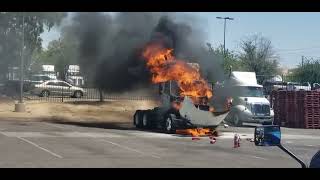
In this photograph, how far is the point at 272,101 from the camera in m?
26.8

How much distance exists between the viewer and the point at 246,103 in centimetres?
2492

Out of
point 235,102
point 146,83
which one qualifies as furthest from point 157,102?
point 235,102

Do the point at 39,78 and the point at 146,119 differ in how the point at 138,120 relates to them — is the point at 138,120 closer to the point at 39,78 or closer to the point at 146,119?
the point at 146,119

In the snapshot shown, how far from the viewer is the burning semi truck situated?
1841 cm

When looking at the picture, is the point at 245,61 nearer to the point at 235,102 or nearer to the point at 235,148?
the point at 235,102

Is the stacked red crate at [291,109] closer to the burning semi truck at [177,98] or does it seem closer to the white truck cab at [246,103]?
the white truck cab at [246,103]

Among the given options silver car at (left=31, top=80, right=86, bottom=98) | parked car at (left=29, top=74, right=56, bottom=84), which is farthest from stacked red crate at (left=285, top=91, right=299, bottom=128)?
parked car at (left=29, top=74, right=56, bottom=84)

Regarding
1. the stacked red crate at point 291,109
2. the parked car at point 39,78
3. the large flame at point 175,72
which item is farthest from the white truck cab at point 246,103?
the parked car at point 39,78

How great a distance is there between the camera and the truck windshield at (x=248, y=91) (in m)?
25.2

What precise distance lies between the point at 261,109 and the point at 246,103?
2.61 ft

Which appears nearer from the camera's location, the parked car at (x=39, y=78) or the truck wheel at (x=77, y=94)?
the parked car at (x=39, y=78)

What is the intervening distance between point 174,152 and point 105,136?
4421 mm

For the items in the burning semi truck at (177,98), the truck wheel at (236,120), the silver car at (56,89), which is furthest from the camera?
the silver car at (56,89)

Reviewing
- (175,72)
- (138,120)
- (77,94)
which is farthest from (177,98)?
(77,94)
